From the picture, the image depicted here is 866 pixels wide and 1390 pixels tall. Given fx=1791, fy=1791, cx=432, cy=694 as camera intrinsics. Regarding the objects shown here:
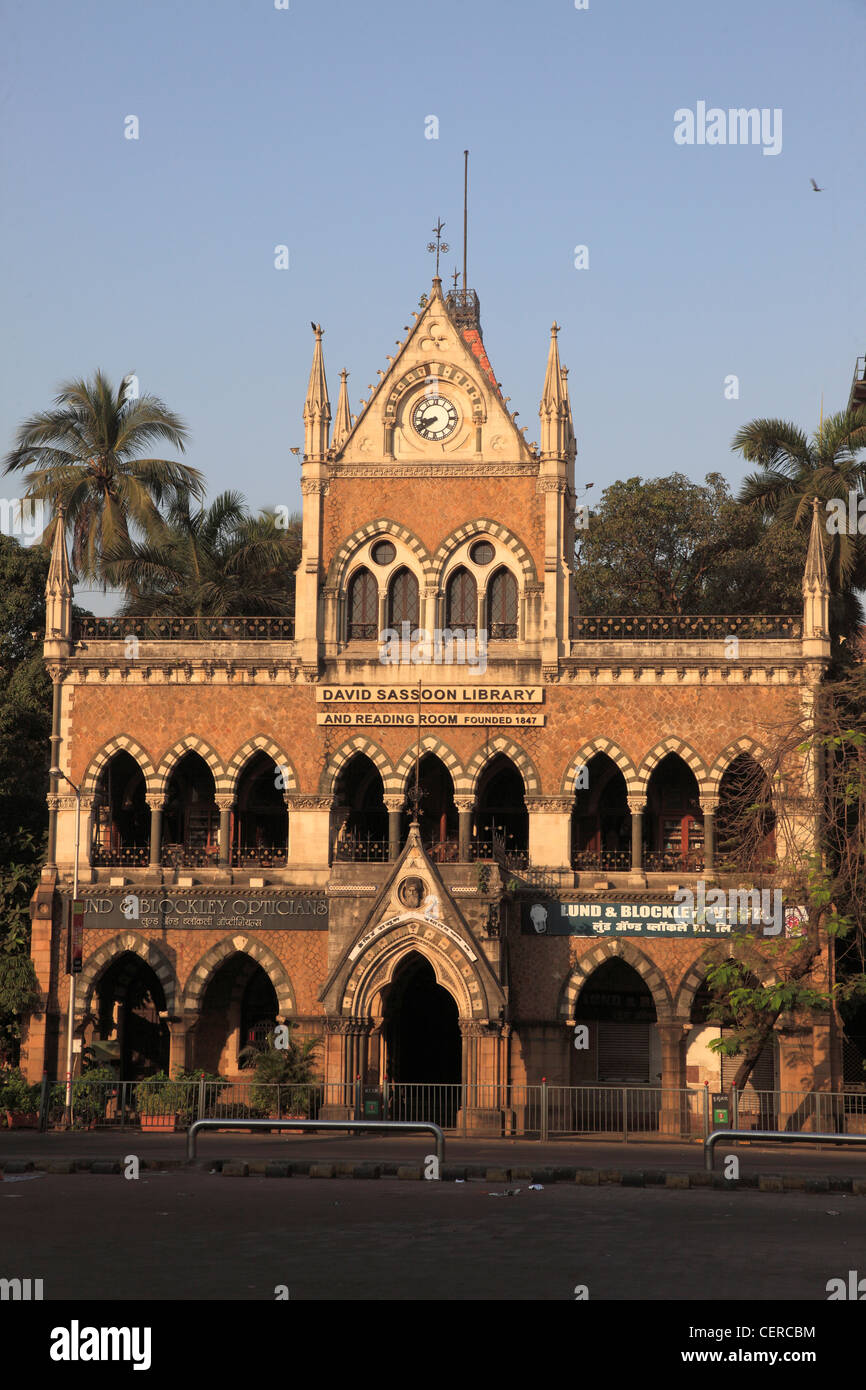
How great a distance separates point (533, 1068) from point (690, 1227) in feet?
72.6

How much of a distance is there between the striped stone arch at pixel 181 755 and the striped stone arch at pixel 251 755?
0.19m

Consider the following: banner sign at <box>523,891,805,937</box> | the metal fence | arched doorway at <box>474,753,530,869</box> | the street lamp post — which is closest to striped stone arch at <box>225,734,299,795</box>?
the street lamp post

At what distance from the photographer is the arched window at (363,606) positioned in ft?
147

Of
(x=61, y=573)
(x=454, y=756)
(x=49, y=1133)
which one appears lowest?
(x=49, y=1133)

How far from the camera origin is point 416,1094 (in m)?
42.0

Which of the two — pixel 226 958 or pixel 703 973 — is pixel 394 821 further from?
pixel 703 973

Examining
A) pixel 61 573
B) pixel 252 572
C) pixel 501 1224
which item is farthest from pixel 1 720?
pixel 501 1224

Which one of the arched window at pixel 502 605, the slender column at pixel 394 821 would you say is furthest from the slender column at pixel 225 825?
the arched window at pixel 502 605

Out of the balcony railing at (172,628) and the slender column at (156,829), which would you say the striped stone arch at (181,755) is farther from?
the balcony railing at (172,628)

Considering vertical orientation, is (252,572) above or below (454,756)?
above

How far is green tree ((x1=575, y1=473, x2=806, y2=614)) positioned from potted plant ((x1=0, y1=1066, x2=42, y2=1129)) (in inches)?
913

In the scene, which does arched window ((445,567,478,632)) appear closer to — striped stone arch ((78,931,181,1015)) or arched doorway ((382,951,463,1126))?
arched doorway ((382,951,463,1126))
